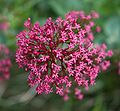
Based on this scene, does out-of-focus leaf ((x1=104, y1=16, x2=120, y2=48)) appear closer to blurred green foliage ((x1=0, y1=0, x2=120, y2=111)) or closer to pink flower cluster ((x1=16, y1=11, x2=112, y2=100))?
blurred green foliage ((x1=0, y1=0, x2=120, y2=111))

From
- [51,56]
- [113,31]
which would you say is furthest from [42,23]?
[51,56]

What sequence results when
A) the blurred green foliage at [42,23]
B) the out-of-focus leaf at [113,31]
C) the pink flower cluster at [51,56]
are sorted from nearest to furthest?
the pink flower cluster at [51,56] < the out-of-focus leaf at [113,31] < the blurred green foliage at [42,23]

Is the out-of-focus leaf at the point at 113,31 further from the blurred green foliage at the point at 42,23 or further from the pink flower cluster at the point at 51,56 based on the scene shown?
the pink flower cluster at the point at 51,56

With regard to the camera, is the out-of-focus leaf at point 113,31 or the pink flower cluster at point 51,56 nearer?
the pink flower cluster at point 51,56

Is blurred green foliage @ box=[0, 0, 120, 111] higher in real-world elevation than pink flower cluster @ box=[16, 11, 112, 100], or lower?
higher

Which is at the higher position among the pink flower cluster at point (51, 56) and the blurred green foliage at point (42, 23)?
the blurred green foliage at point (42, 23)

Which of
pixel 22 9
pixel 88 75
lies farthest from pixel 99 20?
pixel 88 75

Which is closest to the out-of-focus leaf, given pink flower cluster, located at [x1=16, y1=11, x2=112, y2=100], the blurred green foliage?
the blurred green foliage

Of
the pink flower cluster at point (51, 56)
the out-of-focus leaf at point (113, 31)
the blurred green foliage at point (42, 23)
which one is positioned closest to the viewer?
the pink flower cluster at point (51, 56)

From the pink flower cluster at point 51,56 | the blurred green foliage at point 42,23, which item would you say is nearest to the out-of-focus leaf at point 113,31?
the blurred green foliage at point 42,23

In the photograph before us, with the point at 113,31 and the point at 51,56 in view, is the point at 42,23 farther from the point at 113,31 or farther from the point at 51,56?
the point at 51,56
